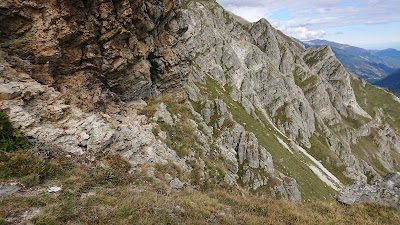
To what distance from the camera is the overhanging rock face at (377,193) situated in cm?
1639

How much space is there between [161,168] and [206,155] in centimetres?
854

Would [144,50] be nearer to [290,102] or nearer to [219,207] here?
[219,207]

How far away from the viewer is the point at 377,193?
1697 centimetres

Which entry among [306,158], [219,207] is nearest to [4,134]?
[219,207]

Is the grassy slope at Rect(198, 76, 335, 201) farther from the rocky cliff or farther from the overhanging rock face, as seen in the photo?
the overhanging rock face

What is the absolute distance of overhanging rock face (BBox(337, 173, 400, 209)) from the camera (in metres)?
16.4

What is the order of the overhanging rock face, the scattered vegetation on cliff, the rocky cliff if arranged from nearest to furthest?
1. the scattered vegetation on cliff
2. the overhanging rock face
3. the rocky cliff

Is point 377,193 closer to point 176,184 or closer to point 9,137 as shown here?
point 176,184

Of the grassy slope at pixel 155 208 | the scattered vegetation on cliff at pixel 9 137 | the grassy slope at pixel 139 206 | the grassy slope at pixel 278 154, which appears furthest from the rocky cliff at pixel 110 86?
the grassy slope at pixel 278 154

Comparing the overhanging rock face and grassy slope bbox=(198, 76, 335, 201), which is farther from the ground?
the overhanging rock face

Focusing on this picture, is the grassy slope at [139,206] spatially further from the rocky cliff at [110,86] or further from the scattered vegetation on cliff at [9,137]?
the rocky cliff at [110,86]

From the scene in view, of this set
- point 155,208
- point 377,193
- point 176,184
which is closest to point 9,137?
point 155,208

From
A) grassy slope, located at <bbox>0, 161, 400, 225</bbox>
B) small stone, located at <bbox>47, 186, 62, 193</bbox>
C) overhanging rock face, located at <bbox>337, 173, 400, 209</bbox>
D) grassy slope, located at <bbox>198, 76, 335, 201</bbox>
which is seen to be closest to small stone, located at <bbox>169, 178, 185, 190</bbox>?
grassy slope, located at <bbox>0, 161, 400, 225</bbox>

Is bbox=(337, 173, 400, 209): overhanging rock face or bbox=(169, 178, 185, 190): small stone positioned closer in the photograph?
bbox=(337, 173, 400, 209): overhanging rock face
